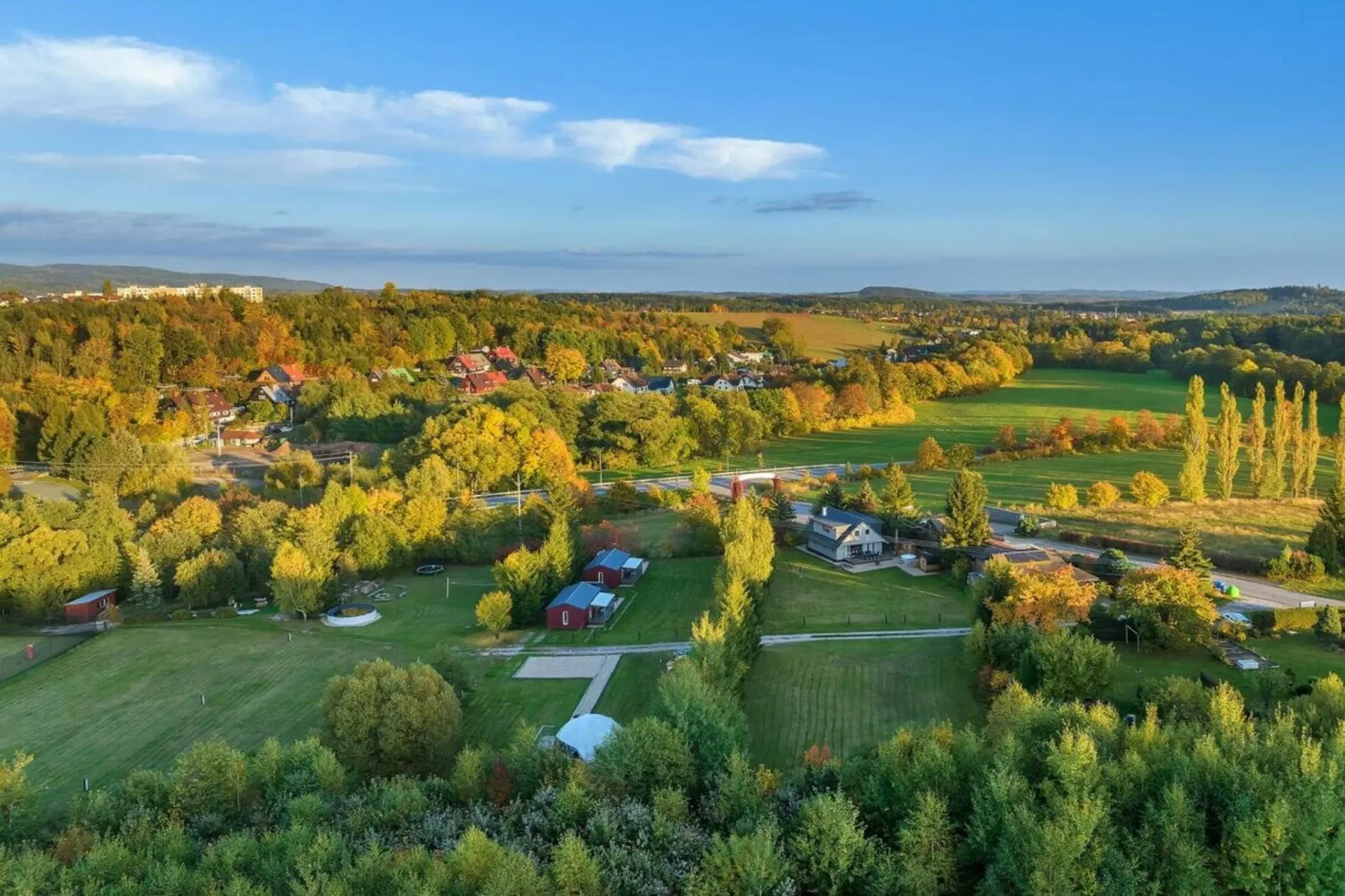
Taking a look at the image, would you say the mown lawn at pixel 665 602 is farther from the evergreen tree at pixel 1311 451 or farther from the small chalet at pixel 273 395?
the small chalet at pixel 273 395

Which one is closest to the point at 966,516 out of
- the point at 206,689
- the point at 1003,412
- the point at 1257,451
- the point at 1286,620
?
the point at 1286,620

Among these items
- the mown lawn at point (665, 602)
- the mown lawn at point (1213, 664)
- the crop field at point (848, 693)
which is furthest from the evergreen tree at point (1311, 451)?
the mown lawn at point (665, 602)

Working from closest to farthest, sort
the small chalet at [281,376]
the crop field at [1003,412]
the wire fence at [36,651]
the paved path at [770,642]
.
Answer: the wire fence at [36,651] < the paved path at [770,642] < the crop field at [1003,412] < the small chalet at [281,376]

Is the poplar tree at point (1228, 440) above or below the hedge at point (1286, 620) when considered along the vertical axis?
above

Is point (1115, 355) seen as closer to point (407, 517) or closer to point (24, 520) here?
point (407, 517)

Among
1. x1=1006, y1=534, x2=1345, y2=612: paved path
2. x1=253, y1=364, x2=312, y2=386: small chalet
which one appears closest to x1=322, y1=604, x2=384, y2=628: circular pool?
x1=1006, y1=534, x2=1345, y2=612: paved path
